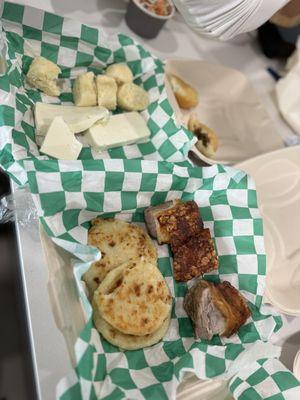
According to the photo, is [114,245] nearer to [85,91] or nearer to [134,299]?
[134,299]

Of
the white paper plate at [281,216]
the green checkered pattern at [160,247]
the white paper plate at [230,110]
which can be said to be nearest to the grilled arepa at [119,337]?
the green checkered pattern at [160,247]

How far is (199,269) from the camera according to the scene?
101cm

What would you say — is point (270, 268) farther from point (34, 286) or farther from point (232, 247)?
point (34, 286)

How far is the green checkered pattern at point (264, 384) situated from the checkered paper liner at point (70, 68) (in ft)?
1.77

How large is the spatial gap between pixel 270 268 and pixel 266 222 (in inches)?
5.3

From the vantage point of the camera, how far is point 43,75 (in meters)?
1.11

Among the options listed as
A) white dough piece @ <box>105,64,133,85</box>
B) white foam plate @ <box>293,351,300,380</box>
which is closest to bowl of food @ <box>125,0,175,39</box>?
white dough piece @ <box>105,64,133,85</box>

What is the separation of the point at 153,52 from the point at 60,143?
24.3 inches

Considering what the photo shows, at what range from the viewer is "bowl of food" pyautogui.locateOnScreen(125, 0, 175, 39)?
1.41 m

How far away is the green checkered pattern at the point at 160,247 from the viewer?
82 cm

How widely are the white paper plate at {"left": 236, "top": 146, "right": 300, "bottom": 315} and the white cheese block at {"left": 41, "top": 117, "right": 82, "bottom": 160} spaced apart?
465 mm

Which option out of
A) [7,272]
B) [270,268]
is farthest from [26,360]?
A: [270,268]

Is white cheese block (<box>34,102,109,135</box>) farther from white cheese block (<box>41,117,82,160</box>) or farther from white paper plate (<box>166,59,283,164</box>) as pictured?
white paper plate (<box>166,59,283,164</box>)

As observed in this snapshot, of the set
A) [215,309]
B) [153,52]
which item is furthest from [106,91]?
[215,309]
